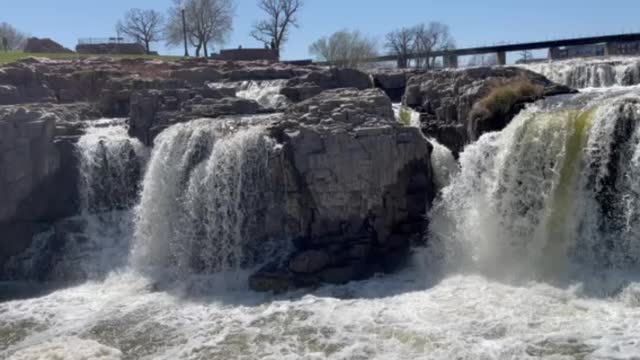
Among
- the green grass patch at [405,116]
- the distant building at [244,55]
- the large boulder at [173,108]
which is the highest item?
the distant building at [244,55]

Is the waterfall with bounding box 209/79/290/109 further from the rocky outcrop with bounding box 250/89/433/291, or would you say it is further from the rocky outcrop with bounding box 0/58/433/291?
the rocky outcrop with bounding box 250/89/433/291

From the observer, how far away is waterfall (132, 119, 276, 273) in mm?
15750

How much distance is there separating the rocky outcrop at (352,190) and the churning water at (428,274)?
67cm

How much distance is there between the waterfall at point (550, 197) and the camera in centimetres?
1286

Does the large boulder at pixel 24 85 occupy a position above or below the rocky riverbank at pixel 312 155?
above

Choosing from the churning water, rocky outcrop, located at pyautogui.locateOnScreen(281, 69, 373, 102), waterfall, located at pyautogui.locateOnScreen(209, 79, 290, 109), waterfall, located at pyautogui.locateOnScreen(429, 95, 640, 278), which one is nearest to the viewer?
the churning water

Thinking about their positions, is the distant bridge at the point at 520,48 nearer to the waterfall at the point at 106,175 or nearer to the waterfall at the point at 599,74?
the waterfall at the point at 599,74

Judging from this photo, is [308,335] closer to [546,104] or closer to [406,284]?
[406,284]

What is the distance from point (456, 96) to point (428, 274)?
267 inches

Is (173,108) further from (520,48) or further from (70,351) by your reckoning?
(520,48)

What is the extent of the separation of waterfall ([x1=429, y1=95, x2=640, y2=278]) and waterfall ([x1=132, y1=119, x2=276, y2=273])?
4.39 m

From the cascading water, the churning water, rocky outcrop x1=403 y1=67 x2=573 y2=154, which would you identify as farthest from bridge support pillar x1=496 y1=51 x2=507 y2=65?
the cascading water

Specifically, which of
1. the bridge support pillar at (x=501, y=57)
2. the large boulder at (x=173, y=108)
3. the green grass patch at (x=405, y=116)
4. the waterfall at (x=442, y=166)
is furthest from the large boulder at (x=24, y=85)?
the bridge support pillar at (x=501, y=57)

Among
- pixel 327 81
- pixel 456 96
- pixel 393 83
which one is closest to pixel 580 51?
pixel 393 83
